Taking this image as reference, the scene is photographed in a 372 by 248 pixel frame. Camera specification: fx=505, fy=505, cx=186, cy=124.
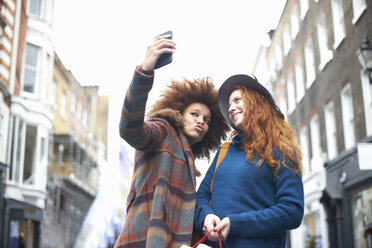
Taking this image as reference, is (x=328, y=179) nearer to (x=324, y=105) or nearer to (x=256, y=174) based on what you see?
(x=324, y=105)

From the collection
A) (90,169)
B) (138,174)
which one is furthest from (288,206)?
(90,169)

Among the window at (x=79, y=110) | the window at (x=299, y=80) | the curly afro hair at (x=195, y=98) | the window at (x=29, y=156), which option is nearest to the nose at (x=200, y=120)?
the curly afro hair at (x=195, y=98)

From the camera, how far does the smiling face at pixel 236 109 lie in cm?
237

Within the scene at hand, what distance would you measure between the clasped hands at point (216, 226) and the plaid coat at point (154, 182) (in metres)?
0.15

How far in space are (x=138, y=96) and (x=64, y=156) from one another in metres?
19.2

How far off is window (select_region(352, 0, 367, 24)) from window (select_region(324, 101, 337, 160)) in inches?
118

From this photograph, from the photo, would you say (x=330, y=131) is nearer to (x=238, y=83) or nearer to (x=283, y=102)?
(x=283, y=102)

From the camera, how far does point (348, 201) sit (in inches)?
476

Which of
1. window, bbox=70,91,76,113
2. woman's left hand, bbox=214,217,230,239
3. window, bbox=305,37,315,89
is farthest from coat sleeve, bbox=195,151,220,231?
window, bbox=70,91,76,113

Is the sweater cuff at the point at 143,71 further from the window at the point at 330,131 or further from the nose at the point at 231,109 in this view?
the window at the point at 330,131

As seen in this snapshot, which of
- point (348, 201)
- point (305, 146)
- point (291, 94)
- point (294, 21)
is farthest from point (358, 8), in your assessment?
point (291, 94)

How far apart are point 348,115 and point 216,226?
10.3 meters

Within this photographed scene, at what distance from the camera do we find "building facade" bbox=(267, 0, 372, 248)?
1058cm

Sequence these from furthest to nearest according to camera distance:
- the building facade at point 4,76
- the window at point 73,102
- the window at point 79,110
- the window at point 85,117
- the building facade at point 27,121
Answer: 1. the window at point 85,117
2. the window at point 79,110
3. the window at point 73,102
4. the building facade at point 27,121
5. the building facade at point 4,76
